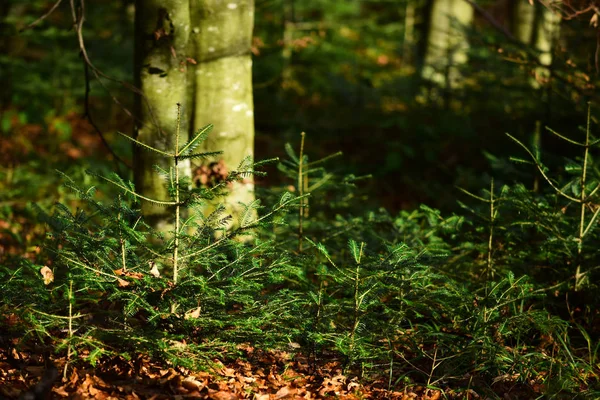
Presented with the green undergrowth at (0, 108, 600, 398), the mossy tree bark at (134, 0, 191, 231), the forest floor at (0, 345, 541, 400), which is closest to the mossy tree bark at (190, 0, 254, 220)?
the mossy tree bark at (134, 0, 191, 231)

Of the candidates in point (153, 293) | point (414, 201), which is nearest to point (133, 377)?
point (153, 293)

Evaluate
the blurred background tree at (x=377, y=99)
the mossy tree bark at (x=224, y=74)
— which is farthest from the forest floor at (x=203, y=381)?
the blurred background tree at (x=377, y=99)

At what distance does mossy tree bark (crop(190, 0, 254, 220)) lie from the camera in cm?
430

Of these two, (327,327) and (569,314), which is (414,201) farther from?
(327,327)

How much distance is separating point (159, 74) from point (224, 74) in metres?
0.54

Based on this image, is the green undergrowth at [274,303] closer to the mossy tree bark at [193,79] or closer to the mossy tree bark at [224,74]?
the mossy tree bark at [193,79]

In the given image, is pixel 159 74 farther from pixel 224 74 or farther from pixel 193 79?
pixel 224 74

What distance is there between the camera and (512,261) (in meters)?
4.24

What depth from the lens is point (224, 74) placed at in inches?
172

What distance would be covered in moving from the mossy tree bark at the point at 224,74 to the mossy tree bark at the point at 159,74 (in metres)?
0.18

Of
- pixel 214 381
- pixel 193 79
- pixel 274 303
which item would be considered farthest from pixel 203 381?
pixel 193 79

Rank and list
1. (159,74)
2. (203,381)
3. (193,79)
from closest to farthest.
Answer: (203,381), (159,74), (193,79)

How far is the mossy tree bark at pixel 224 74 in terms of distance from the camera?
14.1 ft

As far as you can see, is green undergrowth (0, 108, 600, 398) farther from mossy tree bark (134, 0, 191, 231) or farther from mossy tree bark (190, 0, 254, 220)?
mossy tree bark (190, 0, 254, 220)
